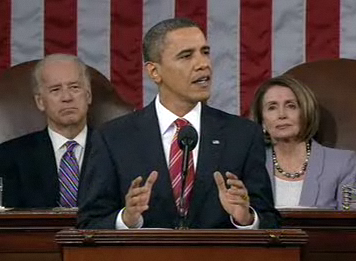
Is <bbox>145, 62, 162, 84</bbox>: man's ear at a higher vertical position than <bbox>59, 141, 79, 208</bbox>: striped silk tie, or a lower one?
higher

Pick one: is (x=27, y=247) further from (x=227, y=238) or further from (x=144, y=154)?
(x=227, y=238)

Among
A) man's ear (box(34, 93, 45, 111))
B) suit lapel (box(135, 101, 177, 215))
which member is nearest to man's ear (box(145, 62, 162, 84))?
suit lapel (box(135, 101, 177, 215))

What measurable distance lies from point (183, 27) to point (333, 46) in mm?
2097

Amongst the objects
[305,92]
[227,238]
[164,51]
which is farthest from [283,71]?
[227,238]

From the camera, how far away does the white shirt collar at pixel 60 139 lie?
5.91 meters

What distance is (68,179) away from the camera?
5750 mm

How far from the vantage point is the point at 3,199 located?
5652 millimetres

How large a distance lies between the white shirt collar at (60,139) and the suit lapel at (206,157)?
1376 millimetres

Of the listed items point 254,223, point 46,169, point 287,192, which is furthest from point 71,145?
point 254,223

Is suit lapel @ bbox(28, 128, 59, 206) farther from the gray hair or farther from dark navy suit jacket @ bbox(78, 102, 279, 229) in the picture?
dark navy suit jacket @ bbox(78, 102, 279, 229)

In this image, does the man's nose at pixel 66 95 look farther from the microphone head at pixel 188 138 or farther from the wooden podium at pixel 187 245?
the wooden podium at pixel 187 245

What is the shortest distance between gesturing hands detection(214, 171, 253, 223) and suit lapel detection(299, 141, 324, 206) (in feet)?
4.35

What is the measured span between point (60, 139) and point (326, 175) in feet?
3.74

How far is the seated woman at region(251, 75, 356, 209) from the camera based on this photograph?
5641 mm
